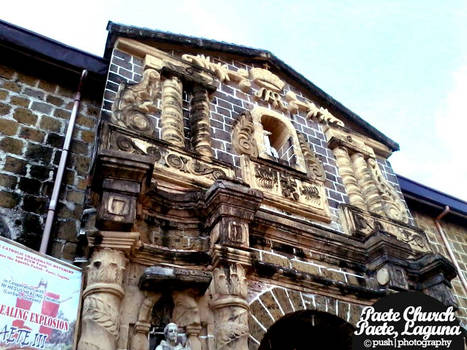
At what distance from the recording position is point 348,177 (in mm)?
6984

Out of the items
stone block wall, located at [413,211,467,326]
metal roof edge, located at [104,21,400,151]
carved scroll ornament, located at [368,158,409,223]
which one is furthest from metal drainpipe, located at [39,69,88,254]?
stone block wall, located at [413,211,467,326]

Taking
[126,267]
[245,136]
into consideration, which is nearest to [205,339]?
[126,267]

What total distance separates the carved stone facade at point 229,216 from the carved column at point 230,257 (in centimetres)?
1

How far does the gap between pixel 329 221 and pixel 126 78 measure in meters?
3.08

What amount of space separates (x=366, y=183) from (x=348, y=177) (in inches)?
14.1

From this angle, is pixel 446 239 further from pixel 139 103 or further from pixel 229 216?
pixel 139 103

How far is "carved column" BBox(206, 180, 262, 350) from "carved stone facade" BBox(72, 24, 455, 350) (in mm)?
12

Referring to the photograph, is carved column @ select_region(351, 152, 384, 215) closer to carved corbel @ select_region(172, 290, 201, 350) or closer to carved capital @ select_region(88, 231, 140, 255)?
carved corbel @ select_region(172, 290, 201, 350)

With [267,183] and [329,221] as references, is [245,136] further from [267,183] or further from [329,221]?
[329,221]

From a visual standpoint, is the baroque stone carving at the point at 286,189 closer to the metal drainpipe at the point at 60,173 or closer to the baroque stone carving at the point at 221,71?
the baroque stone carving at the point at 221,71

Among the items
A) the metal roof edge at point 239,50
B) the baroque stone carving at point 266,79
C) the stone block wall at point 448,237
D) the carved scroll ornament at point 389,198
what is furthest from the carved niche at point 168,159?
the stone block wall at point 448,237

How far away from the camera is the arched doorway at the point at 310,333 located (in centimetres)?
487

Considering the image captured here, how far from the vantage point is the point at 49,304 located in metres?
3.64

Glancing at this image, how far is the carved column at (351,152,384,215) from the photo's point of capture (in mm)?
6801
